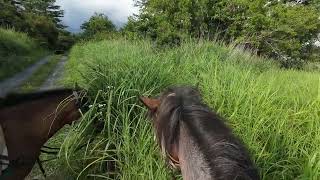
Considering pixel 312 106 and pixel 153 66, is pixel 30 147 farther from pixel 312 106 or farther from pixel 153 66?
pixel 312 106

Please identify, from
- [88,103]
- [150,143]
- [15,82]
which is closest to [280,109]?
[150,143]

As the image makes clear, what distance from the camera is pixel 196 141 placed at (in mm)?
1874

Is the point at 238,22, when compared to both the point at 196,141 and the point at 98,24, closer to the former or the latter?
the point at 196,141

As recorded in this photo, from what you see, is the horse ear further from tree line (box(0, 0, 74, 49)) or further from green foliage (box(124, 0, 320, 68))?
tree line (box(0, 0, 74, 49))

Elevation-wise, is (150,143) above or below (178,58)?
below

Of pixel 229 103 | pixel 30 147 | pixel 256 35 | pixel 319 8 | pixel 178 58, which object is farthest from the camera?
pixel 319 8

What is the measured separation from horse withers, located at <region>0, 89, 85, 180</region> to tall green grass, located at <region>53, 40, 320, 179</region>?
0.87 ft

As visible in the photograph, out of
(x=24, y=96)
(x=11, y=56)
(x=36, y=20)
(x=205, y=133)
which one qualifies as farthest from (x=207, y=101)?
(x=36, y=20)

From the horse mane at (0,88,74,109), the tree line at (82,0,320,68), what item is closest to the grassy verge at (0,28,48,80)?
the tree line at (82,0,320,68)

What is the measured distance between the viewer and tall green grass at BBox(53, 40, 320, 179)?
334 cm

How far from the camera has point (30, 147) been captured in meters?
3.63

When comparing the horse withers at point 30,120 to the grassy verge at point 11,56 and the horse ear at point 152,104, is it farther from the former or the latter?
the grassy verge at point 11,56

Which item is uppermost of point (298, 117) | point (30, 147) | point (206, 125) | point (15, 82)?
point (206, 125)

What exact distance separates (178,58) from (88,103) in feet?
7.15
